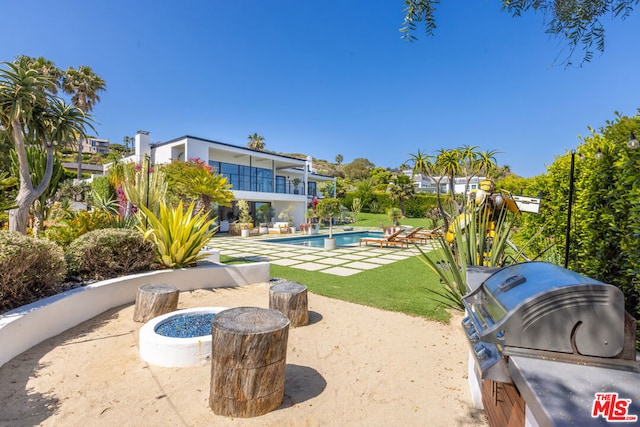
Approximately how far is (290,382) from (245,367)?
3.17 ft

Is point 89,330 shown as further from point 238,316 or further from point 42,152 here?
point 42,152

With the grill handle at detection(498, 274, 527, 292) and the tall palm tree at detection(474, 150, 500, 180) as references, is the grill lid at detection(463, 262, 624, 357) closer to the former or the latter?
the grill handle at detection(498, 274, 527, 292)

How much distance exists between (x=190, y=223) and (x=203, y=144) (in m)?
16.2

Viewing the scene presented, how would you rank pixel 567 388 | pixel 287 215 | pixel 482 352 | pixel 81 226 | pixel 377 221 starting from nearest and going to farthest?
1. pixel 567 388
2. pixel 482 352
3. pixel 81 226
4. pixel 287 215
5. pixel 377 221

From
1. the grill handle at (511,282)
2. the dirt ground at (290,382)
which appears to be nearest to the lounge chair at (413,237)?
the dirt ground at (290,382)

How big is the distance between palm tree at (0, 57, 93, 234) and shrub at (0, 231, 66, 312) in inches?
105

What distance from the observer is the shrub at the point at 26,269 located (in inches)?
162

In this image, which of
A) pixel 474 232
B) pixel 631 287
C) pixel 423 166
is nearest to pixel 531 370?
pixel 631 287

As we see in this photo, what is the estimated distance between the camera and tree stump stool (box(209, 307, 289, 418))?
8.91 ft

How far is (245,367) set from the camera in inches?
108

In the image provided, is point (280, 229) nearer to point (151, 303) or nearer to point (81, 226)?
point (81, 226)

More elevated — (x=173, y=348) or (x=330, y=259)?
(x=173, y=348)

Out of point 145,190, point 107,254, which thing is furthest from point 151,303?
point 145,190

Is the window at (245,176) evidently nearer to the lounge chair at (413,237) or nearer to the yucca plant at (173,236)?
the lounge chair at (413,237)
